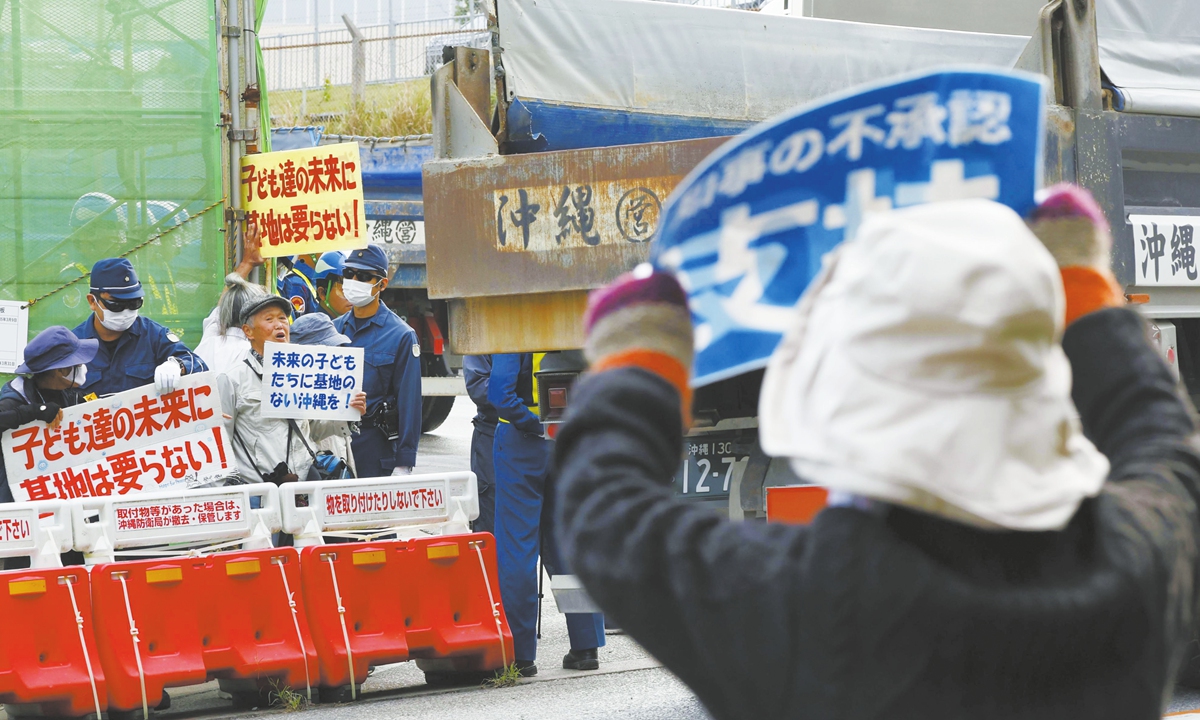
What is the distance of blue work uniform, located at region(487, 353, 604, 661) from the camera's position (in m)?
6.95

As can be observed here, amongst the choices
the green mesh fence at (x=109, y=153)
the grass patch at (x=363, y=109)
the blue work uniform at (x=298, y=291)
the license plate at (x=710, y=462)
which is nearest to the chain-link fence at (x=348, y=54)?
the grass patch at (x=363, y=109)

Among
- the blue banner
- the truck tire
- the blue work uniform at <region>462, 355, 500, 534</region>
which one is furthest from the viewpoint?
the truck tire

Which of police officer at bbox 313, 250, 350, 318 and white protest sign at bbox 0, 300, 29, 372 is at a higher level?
police officer at bbox 313, 250, 350, 318

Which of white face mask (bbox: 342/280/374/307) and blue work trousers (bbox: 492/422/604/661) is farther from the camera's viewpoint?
white face mask (bbox: 342/280/374/307)

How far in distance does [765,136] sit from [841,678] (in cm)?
75

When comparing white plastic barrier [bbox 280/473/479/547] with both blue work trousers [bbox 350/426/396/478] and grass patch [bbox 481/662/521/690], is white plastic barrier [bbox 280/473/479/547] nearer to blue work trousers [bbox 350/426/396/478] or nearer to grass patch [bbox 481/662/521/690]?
grass patch [bbox 481/662/521/690]

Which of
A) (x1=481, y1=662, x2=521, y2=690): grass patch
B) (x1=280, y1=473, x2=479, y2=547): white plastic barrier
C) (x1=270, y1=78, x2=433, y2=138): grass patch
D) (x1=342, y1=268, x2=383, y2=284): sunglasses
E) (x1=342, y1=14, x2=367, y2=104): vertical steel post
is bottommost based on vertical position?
(x1=481, y1=662, x2=521, y2=690): grass patch

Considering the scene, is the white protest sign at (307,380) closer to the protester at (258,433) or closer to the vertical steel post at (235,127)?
the protester at (258,433)

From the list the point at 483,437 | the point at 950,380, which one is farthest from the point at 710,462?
the point at 950,380

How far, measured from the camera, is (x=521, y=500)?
278 inches

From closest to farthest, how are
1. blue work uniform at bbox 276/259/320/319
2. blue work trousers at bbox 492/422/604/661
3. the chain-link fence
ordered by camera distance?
blue work trousers at bbox 492/422/604/661 → blue work uniform at bbox 276/259/320/319 → the chain-link fence

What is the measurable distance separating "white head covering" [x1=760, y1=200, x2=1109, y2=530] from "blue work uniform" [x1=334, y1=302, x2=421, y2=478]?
20.9 feet

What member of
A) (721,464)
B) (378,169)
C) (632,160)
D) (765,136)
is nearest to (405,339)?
(721,464)

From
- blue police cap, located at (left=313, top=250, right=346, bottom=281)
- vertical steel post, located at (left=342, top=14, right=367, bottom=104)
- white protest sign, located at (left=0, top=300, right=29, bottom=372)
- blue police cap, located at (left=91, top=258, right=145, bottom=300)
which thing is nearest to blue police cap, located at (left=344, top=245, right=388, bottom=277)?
blue police cap, located at (left=91, top=258, right=145, bottom=300)
